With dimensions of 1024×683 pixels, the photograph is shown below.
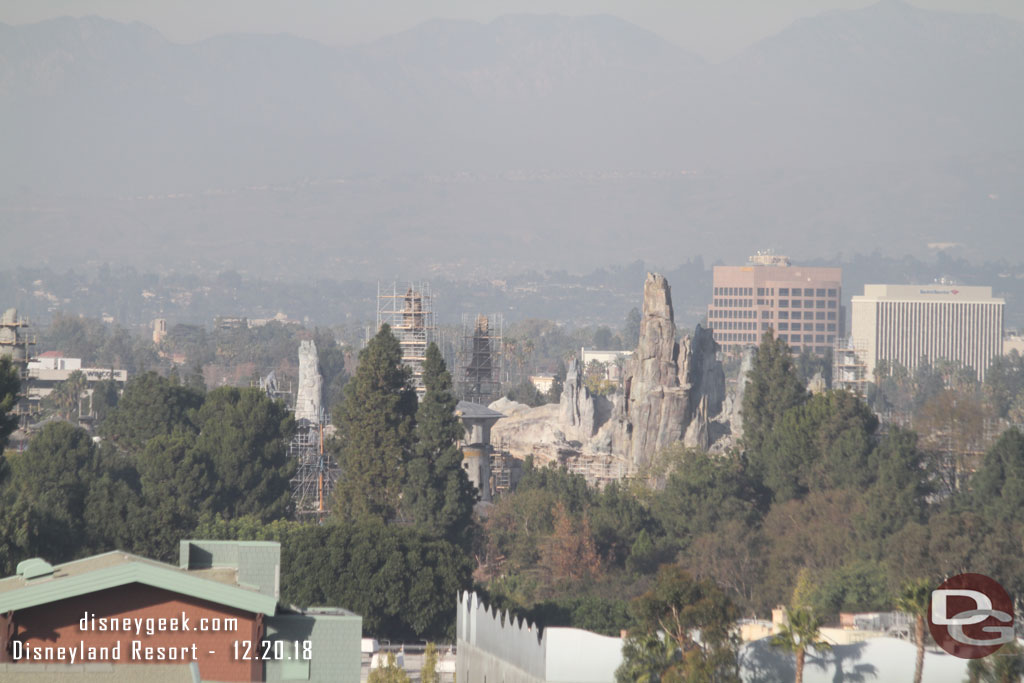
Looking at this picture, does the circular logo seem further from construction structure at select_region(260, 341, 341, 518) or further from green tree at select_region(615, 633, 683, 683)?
construction structure at select_region(260, 341, 341, 518)

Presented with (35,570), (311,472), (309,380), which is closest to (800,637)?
(35,570)

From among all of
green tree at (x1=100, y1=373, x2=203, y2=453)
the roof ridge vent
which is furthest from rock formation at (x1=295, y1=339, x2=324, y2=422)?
the roof ridge vent

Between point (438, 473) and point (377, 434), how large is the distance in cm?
348

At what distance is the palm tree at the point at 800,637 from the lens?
138 feet

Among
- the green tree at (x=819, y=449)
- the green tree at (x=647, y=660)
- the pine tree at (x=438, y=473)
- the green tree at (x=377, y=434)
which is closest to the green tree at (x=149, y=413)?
the green tree at (x=377, y=434)

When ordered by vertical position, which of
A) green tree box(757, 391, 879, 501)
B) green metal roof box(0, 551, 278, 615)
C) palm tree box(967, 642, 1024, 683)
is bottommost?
palm tree box(967, 642, 1024, 683)

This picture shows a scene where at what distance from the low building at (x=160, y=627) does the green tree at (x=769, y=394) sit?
62392mm

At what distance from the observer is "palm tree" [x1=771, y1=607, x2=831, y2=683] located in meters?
42.1

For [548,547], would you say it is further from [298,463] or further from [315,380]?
[315,380]

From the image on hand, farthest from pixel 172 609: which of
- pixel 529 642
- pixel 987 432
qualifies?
pixel 987 432

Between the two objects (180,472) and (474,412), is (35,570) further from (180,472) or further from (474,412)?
(474,412)

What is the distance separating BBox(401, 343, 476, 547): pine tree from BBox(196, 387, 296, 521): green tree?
673cm

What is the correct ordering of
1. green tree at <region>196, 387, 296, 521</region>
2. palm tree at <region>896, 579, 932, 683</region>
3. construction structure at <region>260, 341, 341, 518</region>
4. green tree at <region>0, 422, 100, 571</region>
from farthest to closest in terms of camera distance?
construction structure at <region>260, 341, 341, 518</region> < green tree at <region>196, 387, 296, 521</region> < green tree at <region>0, 422, 100, 571</region> < palm tree at <region>896, 579, 932, 683</region>

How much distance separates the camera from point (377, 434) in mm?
74500
